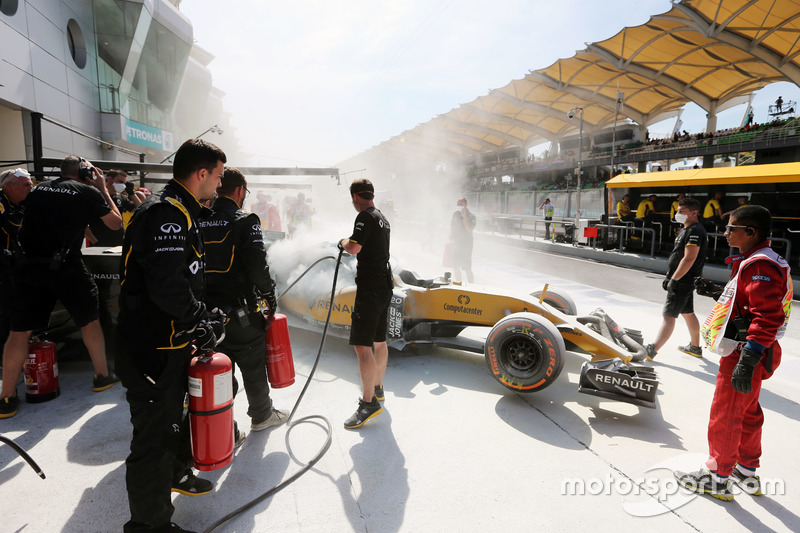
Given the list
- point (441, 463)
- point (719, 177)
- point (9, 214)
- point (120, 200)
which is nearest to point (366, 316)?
point (441, 463)

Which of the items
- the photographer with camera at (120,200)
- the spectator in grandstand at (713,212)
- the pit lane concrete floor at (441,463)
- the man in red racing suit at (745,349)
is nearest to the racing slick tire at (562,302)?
the pit lane concrete floor at (441,463)

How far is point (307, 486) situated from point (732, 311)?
279cm

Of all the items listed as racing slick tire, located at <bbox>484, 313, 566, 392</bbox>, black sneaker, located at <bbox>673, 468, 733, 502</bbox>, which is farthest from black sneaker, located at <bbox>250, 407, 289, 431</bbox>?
black sneaker, located at <bbox>673, 468, 733, 502</bbox>

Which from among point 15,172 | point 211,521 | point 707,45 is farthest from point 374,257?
point 707,45

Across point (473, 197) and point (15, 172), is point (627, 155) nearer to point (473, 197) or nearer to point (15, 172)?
point (473, 197)

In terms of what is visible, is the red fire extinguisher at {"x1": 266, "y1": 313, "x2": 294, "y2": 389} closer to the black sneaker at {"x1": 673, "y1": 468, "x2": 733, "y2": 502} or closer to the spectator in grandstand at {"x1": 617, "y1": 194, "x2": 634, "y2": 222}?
the black sneaker at {"x1": 673, "y1": 468, "x2": 733, "y2": 502}

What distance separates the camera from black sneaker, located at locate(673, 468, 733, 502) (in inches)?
98.3

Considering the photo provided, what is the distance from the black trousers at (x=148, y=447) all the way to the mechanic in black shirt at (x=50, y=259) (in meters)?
2.03

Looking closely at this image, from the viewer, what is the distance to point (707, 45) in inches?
867

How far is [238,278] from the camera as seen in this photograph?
2.99 meters

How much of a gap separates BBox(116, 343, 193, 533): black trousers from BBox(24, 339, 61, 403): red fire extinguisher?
2.21 meters

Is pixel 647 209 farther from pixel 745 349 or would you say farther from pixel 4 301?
pixel 4 301

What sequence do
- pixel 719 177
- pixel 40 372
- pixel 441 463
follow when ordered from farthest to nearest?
pixel 719 177
pixel 40 372
pixel 441 463

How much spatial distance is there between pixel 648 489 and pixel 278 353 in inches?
103
